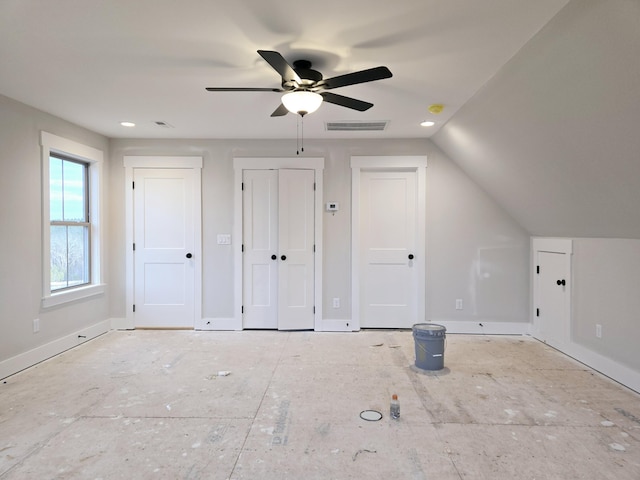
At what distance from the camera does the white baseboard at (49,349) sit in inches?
122

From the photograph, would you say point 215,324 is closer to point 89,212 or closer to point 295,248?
point 295,248

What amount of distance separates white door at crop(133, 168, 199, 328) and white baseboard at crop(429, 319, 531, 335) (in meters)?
3.21

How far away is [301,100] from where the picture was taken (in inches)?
91.0

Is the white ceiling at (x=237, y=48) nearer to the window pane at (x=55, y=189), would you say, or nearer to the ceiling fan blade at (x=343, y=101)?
the ceiling fan blade at (x=343, y=101)

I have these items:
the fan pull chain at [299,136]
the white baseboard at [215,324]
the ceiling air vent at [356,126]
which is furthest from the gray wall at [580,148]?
the white baseboard at [215,324]

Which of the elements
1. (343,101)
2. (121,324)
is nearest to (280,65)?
(343,101)

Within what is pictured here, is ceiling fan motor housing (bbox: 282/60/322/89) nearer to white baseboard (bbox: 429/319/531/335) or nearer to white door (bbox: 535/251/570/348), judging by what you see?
white door (bbox: 535/251/570/348)

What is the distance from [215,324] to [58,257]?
1870 mm

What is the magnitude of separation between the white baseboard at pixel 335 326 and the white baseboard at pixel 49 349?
264cm

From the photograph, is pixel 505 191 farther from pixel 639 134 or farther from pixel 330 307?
pixel 330 307

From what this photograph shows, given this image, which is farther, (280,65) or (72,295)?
(72,295)

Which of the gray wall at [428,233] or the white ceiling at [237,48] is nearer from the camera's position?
the white ceiling at [237,48]

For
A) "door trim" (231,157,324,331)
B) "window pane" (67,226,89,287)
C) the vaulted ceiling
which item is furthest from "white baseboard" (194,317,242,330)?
the vaulted ceiling

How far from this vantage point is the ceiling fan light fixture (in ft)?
7.55
